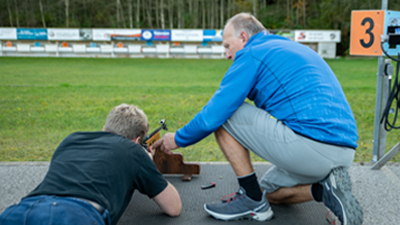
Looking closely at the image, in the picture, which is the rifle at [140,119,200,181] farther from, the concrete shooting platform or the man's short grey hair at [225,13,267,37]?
the man's short grey hair at [225,13,267,37]

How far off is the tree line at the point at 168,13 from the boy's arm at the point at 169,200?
3271cm

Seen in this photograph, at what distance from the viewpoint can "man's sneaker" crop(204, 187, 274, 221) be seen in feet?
7.44

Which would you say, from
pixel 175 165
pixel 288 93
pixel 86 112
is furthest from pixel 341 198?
pixel 86 112

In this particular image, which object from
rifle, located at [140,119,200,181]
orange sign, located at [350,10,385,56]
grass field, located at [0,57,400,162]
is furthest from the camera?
grass field, located at [0,57,400,162]

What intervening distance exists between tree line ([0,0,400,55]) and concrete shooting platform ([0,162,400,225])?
3139cm

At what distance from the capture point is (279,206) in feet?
8.29

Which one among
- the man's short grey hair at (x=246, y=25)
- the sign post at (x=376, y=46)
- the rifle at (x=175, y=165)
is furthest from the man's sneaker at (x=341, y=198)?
the sign post at (x=376, y=46)

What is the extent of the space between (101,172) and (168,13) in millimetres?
40324

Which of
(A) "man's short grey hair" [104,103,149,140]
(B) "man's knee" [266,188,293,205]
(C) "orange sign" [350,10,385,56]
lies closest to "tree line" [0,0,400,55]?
(C) "orange sign" [350,10,385,56]

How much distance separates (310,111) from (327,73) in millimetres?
281

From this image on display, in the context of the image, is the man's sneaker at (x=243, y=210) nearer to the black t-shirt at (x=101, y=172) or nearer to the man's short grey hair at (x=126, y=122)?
the black t-shirt at (x=101, y=172)

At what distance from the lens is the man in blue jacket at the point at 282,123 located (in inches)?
80.1

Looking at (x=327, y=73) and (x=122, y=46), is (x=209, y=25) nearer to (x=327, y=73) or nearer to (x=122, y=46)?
(x=122, y=46)

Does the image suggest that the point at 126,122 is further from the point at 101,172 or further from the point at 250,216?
the point at 250,216
